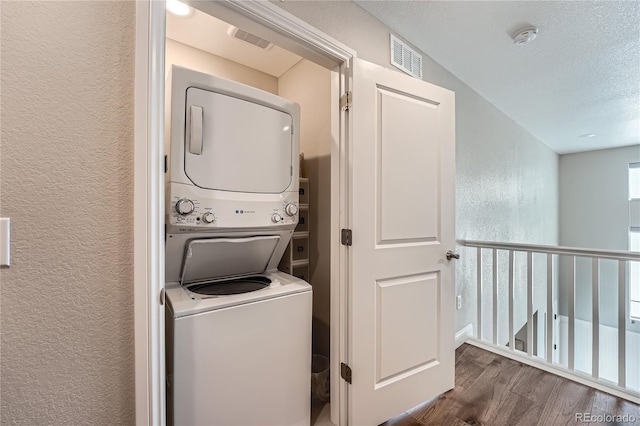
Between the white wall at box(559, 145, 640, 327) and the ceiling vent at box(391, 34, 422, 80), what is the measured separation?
218 inches

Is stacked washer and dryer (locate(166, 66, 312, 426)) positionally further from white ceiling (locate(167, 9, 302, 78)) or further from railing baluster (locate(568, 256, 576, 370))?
railing baluster (locate(568, 256, 576, 370))

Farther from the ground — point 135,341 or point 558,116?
point 558,116

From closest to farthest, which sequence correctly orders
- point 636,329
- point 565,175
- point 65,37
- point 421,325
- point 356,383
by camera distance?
point 65,37 → point 356,383 → point 421,325 → point 636,329 → point 565,175

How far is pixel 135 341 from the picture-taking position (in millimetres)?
833

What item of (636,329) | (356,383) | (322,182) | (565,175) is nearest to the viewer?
(356,383)

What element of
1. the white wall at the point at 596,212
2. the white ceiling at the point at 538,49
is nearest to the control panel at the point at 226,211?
the white ceiling at the point at 538,49

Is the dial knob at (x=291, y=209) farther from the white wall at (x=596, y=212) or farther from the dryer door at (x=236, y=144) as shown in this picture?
the white wall at (x=596, y=212)

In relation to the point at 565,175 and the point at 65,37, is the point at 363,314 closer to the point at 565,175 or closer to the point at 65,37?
the point at 65,37

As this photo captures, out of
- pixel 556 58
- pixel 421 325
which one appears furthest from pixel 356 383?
pixel 556 58

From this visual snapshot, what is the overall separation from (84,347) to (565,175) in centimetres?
759

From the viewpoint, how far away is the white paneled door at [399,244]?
1444mm

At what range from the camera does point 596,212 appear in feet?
17.0

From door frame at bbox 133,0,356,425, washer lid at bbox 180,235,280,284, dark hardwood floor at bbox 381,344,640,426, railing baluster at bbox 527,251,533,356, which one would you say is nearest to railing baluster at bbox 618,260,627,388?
dark hardwood floor at bbox 381,344,640,426

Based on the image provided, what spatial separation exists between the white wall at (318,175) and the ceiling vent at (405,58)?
451 mm
